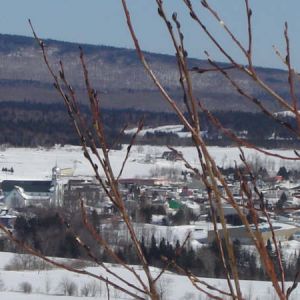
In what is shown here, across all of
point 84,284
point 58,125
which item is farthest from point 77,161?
point 84,284

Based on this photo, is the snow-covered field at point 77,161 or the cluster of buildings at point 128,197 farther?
the snow-covered field at point 77,161

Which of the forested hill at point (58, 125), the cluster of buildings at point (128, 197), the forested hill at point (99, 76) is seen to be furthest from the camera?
the forested hill at point (99, 76)

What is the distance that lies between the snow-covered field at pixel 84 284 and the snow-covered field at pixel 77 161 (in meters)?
12.4

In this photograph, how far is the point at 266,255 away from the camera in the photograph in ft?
2.73

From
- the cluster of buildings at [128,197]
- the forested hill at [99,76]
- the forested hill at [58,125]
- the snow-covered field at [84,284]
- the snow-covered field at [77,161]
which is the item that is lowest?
the snow-covered field at [84,284]

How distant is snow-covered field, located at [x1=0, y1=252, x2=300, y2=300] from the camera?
827cm

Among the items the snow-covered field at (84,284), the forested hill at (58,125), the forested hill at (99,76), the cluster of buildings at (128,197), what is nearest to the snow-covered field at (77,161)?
the forested hill at (58,125)

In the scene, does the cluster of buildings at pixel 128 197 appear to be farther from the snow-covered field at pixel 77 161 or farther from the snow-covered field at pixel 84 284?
the snow-covered field at pixel 77 161

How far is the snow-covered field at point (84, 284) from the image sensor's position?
27.1 feet

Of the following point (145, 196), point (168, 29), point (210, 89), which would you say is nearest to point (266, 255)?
point (168, 29)

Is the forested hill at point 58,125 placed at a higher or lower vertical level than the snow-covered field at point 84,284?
higher

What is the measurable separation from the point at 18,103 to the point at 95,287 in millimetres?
37979

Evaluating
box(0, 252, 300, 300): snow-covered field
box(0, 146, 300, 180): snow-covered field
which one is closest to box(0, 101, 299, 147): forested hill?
box(0, 146, 300, 180): snow-covered field

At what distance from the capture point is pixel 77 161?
28.0 m
